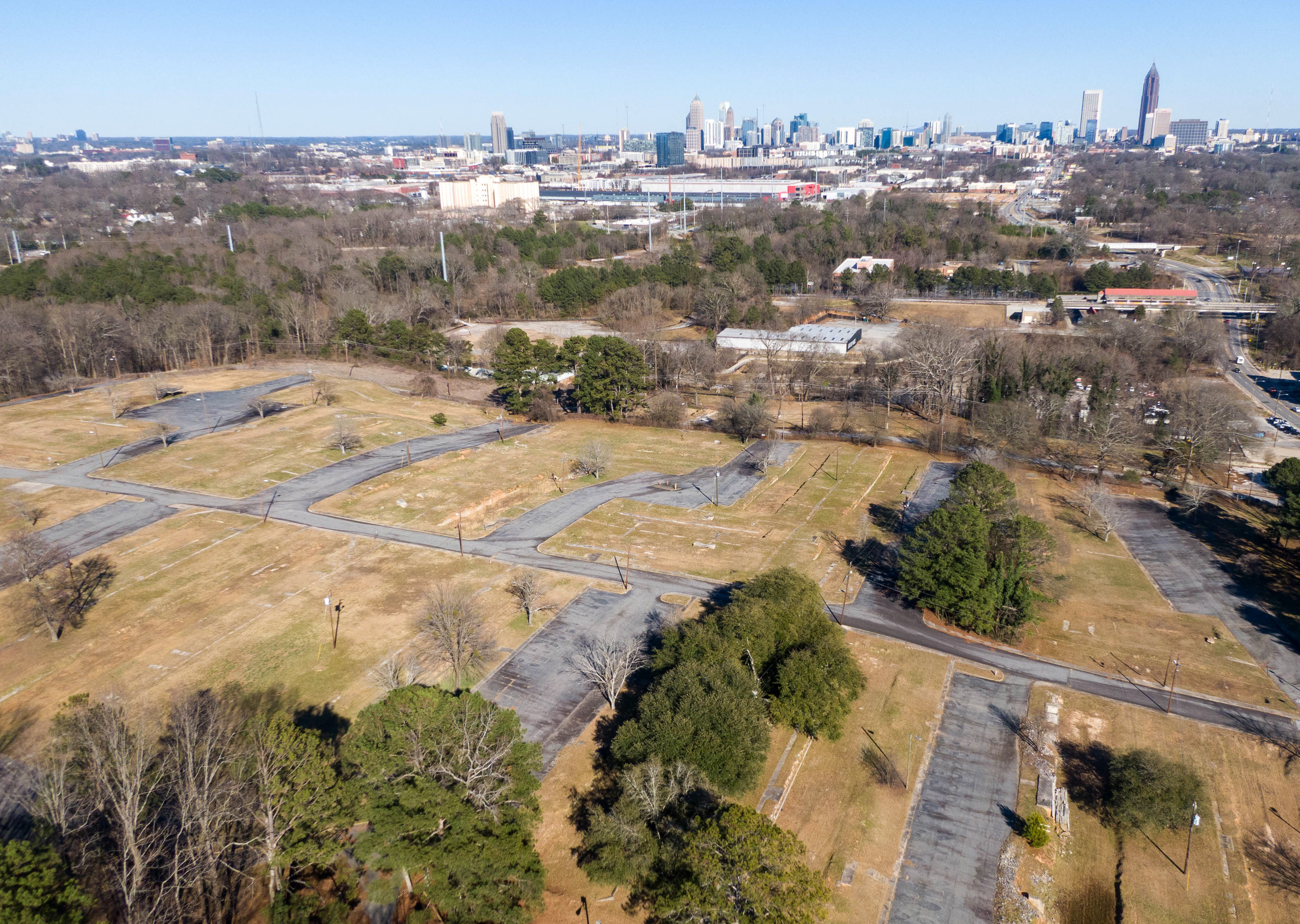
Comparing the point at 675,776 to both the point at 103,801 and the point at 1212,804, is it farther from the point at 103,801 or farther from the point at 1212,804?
the point at 1212,804

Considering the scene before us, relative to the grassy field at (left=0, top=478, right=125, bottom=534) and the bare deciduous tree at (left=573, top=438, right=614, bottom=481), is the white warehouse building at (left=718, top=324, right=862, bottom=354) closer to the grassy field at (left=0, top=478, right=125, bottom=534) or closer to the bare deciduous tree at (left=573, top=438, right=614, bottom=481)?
the bare deciduous tree at (left=573, top=438, right=614, bottom=481)

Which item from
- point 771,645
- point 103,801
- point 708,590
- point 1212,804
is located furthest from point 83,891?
point 1212,804

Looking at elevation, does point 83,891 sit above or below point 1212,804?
above

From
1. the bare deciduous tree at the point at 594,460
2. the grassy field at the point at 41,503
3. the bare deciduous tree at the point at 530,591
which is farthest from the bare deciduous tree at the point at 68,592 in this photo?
the bare deciduous tree at the point at 594,460

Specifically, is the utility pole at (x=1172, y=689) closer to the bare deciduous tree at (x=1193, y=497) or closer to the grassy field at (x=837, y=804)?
the grassy field at (x=837, y=804)

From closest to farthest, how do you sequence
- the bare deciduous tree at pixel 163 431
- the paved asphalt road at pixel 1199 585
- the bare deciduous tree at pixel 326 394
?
the paved asphalt road at pixel 1199 585, the bare deciduous tree at pixel 163 431, the bare deciduous tree at pixel 326 394

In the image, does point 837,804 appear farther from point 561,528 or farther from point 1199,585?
point 1199,585
